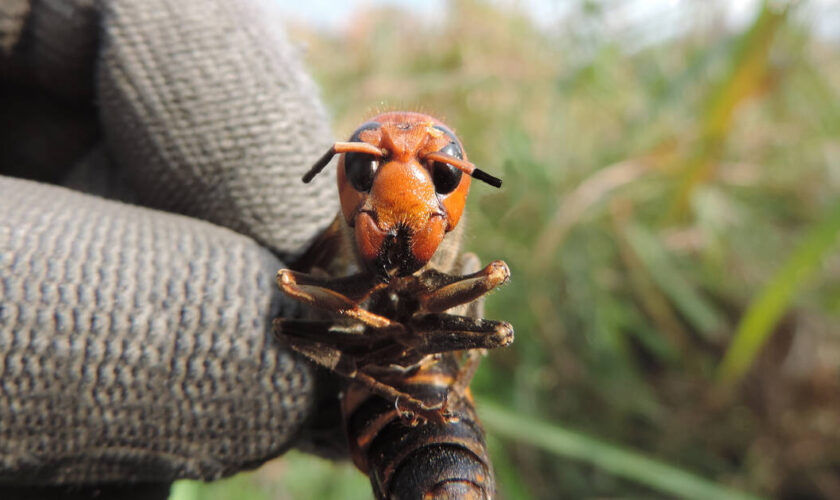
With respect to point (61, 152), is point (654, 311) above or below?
above

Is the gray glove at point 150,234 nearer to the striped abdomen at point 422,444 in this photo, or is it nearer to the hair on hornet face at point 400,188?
the striped abdomen at point 422,444

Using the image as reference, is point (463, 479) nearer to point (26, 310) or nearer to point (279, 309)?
point (279, 309)

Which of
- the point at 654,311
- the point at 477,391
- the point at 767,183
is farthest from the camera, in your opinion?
the point at 767,183

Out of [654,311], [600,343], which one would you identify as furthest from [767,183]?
[600,343]

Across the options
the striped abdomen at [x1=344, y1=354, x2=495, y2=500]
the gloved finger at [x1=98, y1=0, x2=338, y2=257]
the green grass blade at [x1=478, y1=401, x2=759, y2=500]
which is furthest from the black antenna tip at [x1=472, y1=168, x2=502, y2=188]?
the green grass blade at [x1=478, y1=401, x2=759, y2=500]

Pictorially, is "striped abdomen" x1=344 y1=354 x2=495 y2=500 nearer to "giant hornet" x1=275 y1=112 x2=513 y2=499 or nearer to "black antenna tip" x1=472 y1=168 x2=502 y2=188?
"giant hornet" x1=275 y1=112 x2=513 y2=499

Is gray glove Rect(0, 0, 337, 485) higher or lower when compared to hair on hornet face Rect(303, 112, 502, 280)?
lower
